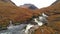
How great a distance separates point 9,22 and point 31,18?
736 mm

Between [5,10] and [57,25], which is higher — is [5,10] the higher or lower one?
the higher one

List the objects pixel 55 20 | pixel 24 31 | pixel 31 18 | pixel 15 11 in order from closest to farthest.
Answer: pixel 24 31, pixel 55 20, pixel 31 18, pixel 15 11

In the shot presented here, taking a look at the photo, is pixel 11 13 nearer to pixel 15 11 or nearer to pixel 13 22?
pixel 15 11

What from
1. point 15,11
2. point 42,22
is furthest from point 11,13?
point 42,22

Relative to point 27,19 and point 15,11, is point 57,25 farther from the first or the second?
point 15,11

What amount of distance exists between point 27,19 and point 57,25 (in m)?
1.03

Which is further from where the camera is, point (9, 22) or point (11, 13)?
point (11, 13)

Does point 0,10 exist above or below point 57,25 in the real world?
above

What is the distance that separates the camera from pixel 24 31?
531cm

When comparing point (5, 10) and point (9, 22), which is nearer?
point (9, 22)

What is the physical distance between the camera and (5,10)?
21.7ft

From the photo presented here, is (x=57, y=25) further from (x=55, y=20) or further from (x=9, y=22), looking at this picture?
(x=9, y=22)

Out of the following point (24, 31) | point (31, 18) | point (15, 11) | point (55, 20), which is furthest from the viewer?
point (15, 11)

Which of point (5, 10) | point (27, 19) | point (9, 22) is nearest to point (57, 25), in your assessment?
point (27, 19)
